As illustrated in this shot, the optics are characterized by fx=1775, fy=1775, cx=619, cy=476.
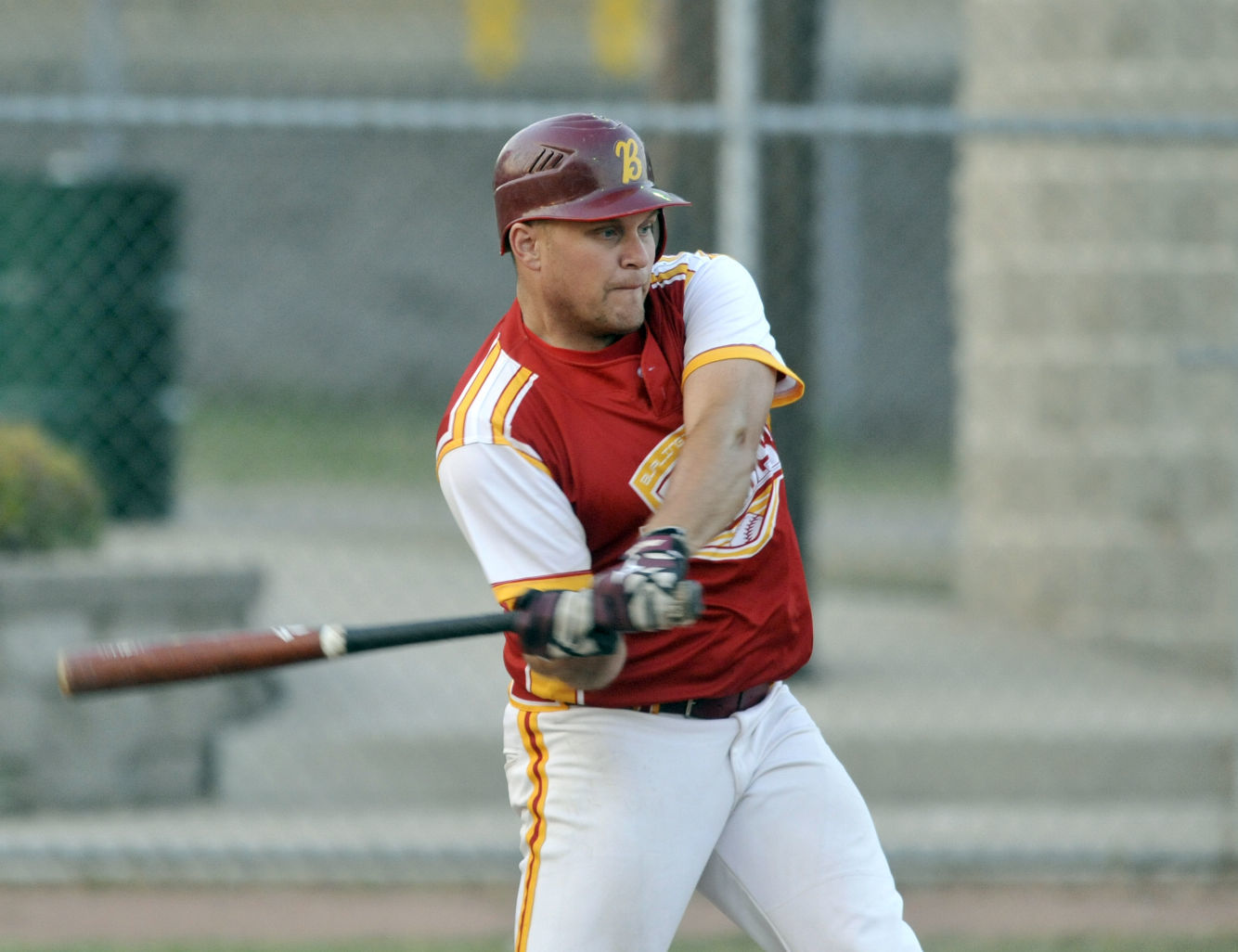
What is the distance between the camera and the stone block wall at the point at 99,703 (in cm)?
585

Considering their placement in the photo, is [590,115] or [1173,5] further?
[1173,5]

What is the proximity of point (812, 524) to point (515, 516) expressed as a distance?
13.3 ft

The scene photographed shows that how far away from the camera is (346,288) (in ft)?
53.0

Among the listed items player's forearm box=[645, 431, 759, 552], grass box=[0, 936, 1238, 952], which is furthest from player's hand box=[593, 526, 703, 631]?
grass box=[0, 936, 1238, 952]

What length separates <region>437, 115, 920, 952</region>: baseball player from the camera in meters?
2.88

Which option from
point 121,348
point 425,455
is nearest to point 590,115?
point 121,348

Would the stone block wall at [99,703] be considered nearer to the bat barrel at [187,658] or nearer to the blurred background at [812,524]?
the blurred background at [812,524]

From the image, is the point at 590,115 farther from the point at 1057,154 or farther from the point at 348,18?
the point at 348,18

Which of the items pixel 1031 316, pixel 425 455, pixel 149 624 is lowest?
pixel 425 455

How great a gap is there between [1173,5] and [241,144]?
10.6 m

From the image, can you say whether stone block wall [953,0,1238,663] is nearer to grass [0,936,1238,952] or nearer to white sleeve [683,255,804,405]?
grass [0,936,1238,952]

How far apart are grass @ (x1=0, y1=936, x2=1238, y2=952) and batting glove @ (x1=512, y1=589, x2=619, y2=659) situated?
2405 mm

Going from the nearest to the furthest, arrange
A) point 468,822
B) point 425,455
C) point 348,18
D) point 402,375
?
point 468,822 → point 425,455 → point 402,375 → point 348,18

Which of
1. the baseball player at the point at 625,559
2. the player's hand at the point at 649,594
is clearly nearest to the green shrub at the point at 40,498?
the baseball player at the point at 625,559
